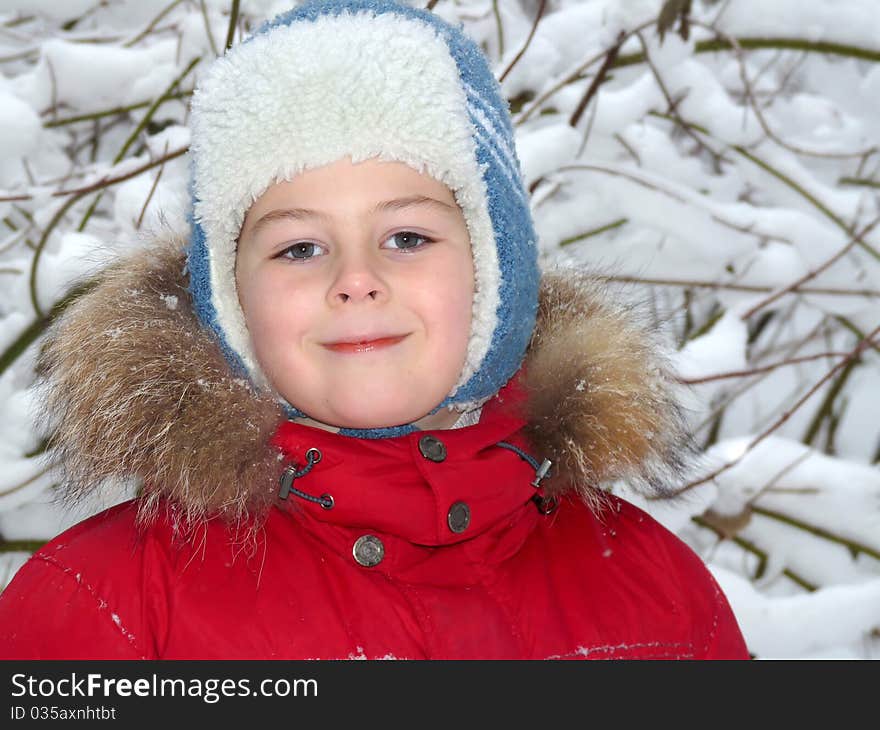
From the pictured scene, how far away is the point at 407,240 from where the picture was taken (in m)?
1.57

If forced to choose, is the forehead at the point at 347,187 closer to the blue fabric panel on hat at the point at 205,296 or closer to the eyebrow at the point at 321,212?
the eyebrow at the point at 321,212

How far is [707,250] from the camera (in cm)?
252

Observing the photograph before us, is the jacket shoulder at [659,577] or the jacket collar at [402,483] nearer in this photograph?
the jacket collar at [402,483]

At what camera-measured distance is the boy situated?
1455 mm

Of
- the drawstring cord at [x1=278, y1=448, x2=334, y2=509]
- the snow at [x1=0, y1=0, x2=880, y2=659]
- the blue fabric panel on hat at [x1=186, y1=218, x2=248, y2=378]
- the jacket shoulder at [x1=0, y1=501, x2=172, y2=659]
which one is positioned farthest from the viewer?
the snow at [x1=0, y1=0, x2=880, y2=659]

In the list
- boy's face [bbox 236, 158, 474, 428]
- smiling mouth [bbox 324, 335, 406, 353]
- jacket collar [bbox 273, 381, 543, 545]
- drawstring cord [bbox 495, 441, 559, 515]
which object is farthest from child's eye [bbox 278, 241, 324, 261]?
drawstring cord [bbox 495, 441, 559, 515]

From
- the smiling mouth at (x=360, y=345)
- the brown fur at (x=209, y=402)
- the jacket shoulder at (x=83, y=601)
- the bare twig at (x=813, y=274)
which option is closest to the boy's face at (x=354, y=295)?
the smiling mouth at (x=360, y=345)

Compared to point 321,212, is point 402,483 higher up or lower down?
lower down

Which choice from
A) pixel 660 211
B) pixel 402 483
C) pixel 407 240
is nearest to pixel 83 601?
pixel 402 483

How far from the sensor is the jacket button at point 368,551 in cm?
147

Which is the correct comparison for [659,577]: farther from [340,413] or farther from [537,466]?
[340,413]

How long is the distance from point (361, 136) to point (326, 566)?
22.6 inches

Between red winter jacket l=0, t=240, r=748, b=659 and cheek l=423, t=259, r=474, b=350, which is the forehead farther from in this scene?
red winter jacket l=0, t=240, r=748, b=659
